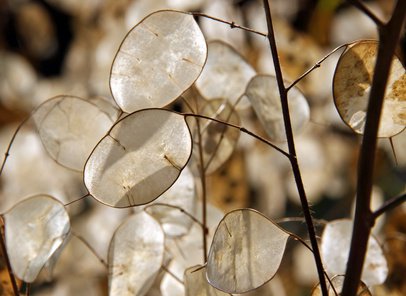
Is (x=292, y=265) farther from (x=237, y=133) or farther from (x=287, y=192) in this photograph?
(x=237, y=133)

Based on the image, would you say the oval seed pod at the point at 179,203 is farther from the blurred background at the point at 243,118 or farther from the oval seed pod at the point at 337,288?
the blurred background at the point at 243,118

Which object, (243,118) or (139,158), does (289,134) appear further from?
(243,118)

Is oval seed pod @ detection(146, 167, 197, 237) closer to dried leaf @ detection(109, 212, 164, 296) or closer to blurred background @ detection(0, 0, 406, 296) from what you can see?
dried leaf @ detection(109, 212, 164, 296)

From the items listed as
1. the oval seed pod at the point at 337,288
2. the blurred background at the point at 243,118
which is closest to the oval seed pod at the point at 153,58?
the oval seed pod at the point at 337,288

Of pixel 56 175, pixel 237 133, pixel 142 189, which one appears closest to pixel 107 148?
pixel 142 189

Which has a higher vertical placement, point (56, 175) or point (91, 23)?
point (91, 23)

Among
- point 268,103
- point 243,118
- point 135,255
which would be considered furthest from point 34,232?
point 243,118

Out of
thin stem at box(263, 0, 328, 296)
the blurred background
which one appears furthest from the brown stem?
the blurred background

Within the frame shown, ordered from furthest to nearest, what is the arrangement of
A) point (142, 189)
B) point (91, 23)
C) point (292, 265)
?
point (91, 23) → point (292, 265) → point (142, 189)
